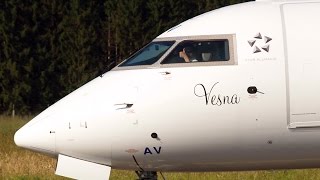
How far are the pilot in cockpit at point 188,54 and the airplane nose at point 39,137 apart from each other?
2.09 metres

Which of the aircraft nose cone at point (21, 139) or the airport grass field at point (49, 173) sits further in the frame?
the airport grass field at point (49, 173)

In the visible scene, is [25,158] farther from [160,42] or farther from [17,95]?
[17,95]

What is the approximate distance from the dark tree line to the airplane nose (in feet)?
161

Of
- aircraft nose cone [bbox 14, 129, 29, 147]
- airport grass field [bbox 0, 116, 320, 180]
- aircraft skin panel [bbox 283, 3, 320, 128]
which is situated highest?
aircraft skin panel [bbox 283, 3, 320, 128]

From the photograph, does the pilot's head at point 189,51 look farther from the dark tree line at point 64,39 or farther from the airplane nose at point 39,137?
the dark tree line at point 64,39

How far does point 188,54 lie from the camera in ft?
35.3

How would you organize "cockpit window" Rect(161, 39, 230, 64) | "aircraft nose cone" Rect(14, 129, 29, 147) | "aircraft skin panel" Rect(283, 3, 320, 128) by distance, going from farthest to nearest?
"cockpit window" Rect(161, 39, 230, 64)
"aircraft nose cone" Rect(14, 129, 29, 147)
"aircraft skin panel" Rect(283, 3, 320, 128)

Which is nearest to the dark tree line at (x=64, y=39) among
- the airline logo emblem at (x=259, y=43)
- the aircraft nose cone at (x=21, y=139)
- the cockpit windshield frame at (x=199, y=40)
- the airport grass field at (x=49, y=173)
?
the airport grass field at (x=49, y=173)

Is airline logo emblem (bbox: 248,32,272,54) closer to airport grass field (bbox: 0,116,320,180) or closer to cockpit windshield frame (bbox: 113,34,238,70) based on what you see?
cockpit windshield frame (bbox: 113,34,238,70)

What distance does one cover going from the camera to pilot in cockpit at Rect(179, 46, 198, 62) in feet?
35.1

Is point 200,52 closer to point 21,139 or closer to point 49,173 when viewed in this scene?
point 21,139

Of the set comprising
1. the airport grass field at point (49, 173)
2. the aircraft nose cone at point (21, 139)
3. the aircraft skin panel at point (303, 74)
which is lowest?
the airport grass field at point (49, 173)

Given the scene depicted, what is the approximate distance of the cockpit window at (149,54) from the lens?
10828 mm

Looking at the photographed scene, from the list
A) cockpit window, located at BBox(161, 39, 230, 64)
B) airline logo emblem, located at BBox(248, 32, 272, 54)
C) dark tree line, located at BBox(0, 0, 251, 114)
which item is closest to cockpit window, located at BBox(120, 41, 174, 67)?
cockpit window, located at BBox(161, 39, 230, 64)
